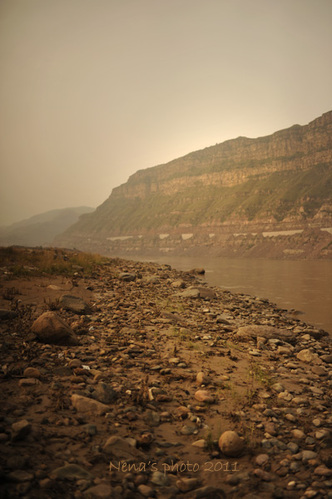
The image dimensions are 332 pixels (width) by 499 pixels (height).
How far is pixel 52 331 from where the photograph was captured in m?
4.71

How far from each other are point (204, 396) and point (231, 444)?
0.94 m

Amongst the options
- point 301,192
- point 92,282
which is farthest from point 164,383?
point 301,192

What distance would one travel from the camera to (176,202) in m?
121

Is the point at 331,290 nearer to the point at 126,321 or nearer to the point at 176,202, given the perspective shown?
the point at 126,321

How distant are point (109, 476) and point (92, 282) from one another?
30.6 ft

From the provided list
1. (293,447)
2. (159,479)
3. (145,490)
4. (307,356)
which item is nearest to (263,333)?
(307,356)

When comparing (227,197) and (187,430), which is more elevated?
(227,197)

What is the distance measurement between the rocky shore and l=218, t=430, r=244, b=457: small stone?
1cm

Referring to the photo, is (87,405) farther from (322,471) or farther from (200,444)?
(322,471)

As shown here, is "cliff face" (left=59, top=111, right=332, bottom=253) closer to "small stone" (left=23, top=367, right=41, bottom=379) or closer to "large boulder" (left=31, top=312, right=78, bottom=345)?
"large boulder" (left=31, top=312, right=78, bottom=345)

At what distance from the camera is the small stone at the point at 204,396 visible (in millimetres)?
3701

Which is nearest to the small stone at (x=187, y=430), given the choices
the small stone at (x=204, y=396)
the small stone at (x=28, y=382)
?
the small stone at (x=204, y=396)

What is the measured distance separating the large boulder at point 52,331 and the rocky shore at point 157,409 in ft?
0.06

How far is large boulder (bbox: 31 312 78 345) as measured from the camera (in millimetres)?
4695
